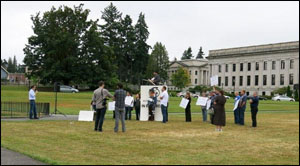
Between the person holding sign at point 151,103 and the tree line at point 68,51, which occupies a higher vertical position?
the tree line at point 68,51

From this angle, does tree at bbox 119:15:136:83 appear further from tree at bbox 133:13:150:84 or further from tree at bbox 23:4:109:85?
tree at bbox 23:4:109:85

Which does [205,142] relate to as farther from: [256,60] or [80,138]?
[256,60]

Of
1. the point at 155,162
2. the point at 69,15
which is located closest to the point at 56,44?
the point at 69,15

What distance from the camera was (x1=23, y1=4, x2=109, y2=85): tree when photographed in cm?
7469

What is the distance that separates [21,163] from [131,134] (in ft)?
24.6

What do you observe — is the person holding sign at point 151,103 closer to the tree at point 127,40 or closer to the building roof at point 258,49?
the tree at point 127,40

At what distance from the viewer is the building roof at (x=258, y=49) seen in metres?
109

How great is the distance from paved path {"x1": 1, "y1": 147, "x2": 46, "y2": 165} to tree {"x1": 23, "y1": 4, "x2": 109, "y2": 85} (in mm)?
64303

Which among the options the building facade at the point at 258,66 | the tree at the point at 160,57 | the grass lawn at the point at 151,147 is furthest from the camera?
the tree at the point at 160,57

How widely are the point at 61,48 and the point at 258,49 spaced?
202 feet

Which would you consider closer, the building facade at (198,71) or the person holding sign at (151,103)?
the person holding sign at (151,103)

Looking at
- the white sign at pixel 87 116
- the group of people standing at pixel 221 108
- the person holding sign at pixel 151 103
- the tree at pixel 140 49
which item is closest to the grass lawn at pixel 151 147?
the group of people standing at pixel 221 108

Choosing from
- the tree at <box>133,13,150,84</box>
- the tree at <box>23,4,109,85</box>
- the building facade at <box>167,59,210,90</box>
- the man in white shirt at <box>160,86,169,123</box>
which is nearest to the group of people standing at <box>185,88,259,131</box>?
the man in white shirt at <box>160,86,169,123</box>

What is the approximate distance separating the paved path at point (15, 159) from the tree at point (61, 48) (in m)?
64.3
